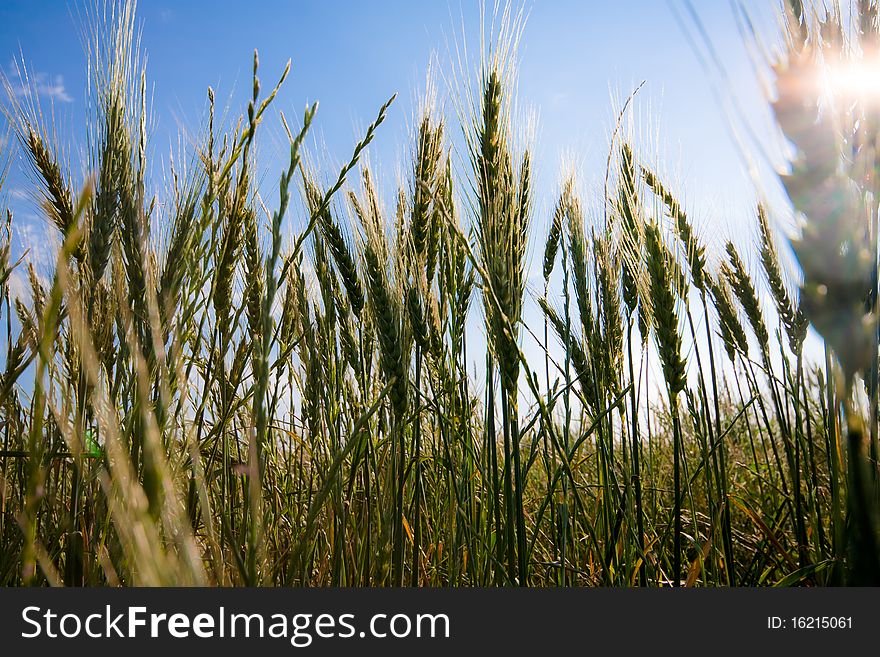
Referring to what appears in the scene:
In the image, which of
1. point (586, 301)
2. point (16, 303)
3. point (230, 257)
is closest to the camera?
point (230, 257)

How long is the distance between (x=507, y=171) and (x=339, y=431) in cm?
104

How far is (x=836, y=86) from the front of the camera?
0.89 metres

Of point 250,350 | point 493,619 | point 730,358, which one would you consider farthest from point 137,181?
point 730,358

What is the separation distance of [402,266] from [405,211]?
13.4 inches

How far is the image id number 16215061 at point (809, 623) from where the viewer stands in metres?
1.01

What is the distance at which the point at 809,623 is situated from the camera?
103 cm

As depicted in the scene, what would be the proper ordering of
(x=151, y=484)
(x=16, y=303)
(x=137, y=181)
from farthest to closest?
(x=16, y=303) < (x=137, y=181) < (x=151, y=484)

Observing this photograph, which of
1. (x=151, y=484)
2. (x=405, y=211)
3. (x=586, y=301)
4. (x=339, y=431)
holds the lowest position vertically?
(x=151, y=484)

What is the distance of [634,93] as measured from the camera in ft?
6.21

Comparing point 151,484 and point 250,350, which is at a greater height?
point 250,350

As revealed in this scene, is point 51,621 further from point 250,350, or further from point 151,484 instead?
point 250,350

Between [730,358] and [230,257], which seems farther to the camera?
[730,358]

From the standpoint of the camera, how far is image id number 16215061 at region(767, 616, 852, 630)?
1.01m

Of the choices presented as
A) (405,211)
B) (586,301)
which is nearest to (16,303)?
(405,211)
